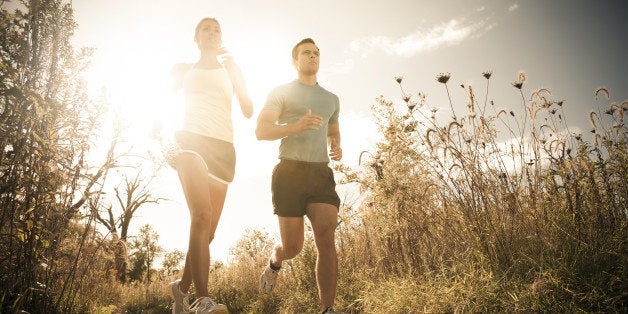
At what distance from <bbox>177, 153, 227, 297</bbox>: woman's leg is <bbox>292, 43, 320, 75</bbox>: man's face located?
153 centimetres

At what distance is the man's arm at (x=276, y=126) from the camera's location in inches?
112

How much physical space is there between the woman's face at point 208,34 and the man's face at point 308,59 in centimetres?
93

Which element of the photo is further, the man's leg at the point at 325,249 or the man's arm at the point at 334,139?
the man's arm at the point at 334,139

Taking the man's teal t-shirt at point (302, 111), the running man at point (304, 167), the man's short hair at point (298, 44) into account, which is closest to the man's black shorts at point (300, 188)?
the running man at point (304, 167)

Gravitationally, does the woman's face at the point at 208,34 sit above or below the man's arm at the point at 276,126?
above

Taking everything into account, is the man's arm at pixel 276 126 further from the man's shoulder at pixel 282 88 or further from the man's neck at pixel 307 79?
the man's neck at pixel 307 79

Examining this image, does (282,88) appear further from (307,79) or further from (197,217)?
(197,217)

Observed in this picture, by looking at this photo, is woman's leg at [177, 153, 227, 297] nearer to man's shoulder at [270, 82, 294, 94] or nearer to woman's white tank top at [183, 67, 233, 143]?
woman's white tank top at [183, 67, 233, 143]

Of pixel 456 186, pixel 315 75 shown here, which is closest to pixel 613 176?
pixel 456 186

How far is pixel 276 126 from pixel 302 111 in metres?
0.43

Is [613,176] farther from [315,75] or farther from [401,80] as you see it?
[315,75]

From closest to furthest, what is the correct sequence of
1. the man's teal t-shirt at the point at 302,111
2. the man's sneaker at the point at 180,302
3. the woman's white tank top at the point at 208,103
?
the man's sneaker at the point at 180,302
the woman's white tank top at the point at 208,103
the man's teal t-shirt at the point at 302,111

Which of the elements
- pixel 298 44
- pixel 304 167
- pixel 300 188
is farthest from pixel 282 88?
pixel 300 188

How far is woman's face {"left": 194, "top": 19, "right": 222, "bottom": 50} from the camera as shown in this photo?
11.3 feet
